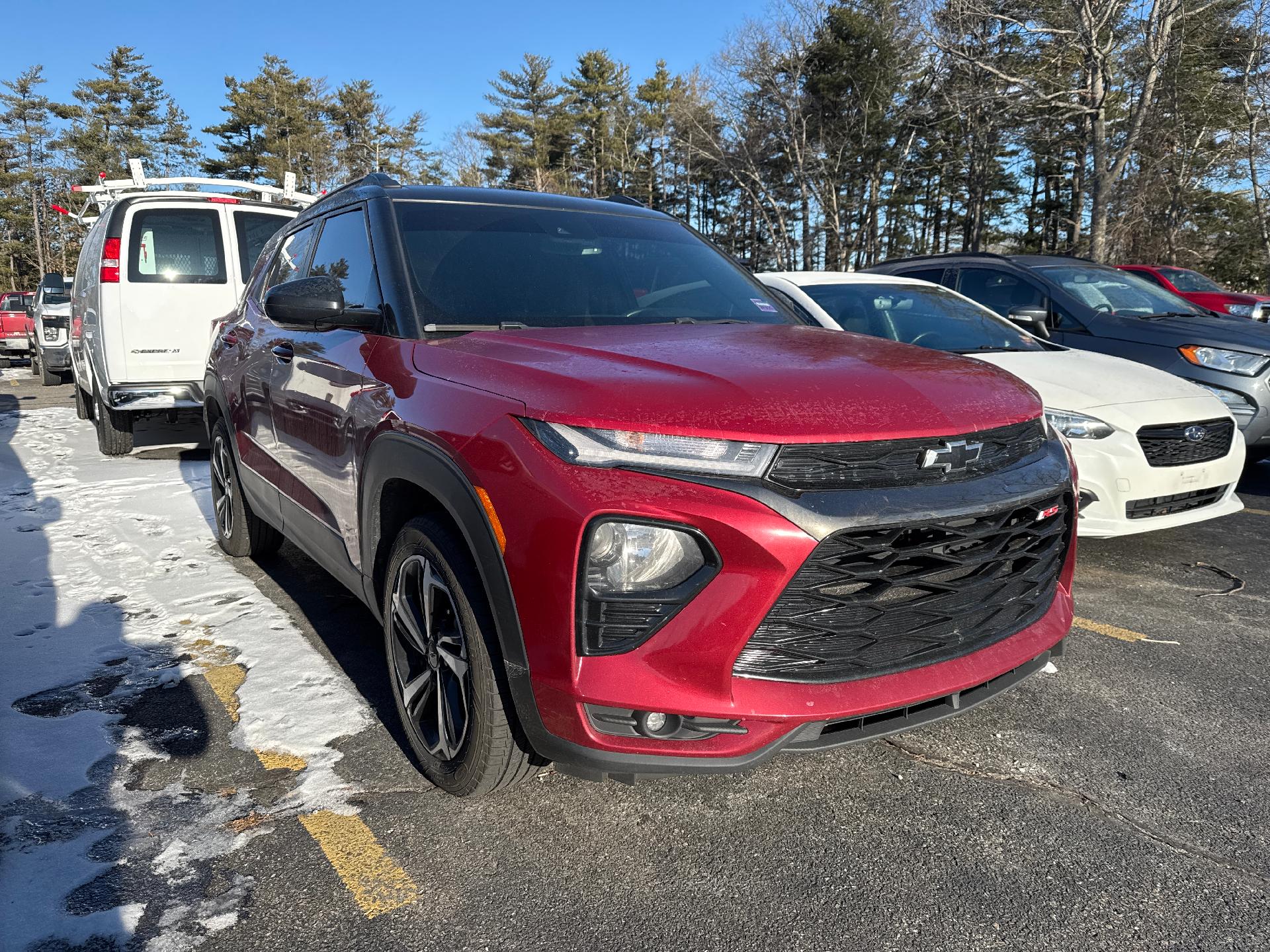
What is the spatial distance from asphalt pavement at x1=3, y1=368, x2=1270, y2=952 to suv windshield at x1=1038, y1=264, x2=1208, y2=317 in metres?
4.61

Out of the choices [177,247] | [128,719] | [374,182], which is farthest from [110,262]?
[128,719]

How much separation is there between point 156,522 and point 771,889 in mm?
5064

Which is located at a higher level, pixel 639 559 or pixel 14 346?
pixel 14 346

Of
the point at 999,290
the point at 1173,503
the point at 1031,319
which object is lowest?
the point at 1173,503

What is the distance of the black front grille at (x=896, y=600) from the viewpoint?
1949 mm

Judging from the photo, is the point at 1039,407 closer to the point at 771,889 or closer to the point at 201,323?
the point at 771,889

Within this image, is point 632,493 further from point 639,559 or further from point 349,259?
point 349,259

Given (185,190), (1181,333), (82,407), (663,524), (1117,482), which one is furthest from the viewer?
(82,407)

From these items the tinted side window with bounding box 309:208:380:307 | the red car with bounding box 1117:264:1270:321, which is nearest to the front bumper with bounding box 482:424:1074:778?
the tinted side window with bounding box 309:208:380:307

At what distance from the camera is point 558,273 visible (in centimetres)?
309

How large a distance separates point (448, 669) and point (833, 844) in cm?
115

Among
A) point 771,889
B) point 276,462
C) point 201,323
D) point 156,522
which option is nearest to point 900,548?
point 771,889

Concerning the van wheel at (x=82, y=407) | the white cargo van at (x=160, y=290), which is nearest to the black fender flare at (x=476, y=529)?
the white cargo van at (x=160, y=290)

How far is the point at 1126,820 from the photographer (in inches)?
93.5
